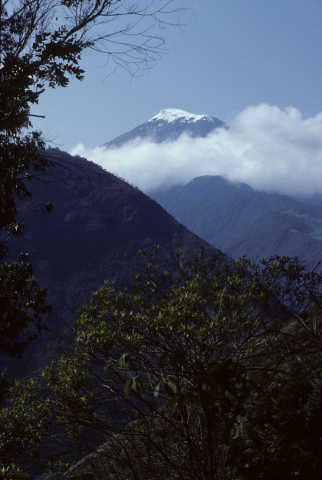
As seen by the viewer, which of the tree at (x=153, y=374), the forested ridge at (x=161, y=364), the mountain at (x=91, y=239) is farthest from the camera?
the mountain at (x=91, y=239)

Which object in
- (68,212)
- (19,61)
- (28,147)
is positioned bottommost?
(28,147)

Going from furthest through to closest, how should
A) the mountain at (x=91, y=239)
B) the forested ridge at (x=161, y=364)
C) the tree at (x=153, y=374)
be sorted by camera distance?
the mountain at (x=91, y=239) < the tree at (x=153, y=374) < the forested ridge at (x=161, y=364)

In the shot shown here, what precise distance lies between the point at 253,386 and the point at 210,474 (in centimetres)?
131

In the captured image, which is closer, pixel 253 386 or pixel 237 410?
pixel 237 410

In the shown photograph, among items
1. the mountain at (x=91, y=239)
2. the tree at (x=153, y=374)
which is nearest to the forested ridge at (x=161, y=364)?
the tree at (x=153, y=374)

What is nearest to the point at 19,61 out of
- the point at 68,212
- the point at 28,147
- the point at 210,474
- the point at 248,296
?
the point at 28,147

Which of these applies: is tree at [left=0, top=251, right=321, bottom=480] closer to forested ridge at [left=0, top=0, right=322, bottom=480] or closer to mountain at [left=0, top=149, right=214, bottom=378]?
forested ridge at [left=0, top=0, right=322, bottom=480]

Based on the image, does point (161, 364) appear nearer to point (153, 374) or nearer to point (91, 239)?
point (153, 374)

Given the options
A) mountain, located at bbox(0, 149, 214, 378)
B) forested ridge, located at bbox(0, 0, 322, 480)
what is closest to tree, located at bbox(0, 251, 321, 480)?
forested ridge, located at bbox(0, 0, 322, 480)

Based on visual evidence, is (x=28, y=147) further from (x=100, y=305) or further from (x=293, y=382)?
(x=293, y=382)

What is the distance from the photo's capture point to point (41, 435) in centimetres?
344

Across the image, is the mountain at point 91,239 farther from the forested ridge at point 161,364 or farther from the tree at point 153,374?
the tree at point 153,374

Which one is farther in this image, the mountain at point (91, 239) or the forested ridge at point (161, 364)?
the mountain at point (91, 239)

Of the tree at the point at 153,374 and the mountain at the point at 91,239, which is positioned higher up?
the mountain at the point at 91,239
